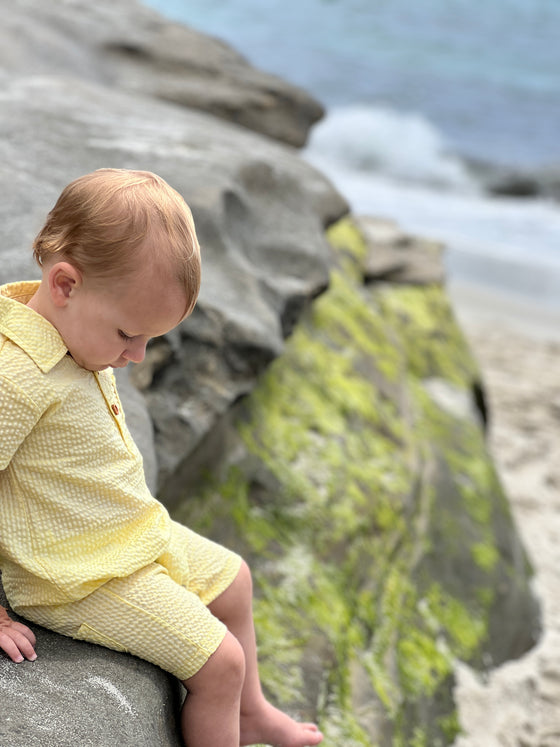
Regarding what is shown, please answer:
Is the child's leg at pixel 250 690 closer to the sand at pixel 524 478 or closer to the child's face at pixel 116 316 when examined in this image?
the child's face at pixel 116 316

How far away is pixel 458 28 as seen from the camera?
75.3 ft

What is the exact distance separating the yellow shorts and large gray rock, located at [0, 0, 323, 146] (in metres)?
3.36

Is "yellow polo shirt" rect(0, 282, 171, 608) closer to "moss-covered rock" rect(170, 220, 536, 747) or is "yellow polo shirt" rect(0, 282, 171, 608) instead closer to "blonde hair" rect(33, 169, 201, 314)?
"blonde hair" rect(33, 169, 201, 314)

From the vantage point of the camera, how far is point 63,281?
4.86 ft

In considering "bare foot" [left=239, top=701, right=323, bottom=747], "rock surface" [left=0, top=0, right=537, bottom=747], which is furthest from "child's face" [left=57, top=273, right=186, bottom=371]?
"bare foot" [left=239, top=701, right=323, bottom=747]

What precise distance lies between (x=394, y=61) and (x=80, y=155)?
2027 cm

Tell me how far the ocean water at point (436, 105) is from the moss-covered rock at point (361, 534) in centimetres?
468

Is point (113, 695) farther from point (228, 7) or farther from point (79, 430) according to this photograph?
point (228, 7)

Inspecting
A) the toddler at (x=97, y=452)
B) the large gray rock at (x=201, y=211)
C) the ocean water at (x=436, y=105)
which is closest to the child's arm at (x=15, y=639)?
the toddler at (x=97, y=452)

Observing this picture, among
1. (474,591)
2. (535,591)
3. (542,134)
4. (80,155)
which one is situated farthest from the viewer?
(542,134)

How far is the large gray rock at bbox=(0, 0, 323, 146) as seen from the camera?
454 centimetres

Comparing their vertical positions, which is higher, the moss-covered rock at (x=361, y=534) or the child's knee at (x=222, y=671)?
the child's knee at (x=222, y=671)

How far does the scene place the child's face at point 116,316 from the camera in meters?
1.46

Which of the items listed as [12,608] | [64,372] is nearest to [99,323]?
[64,372]
